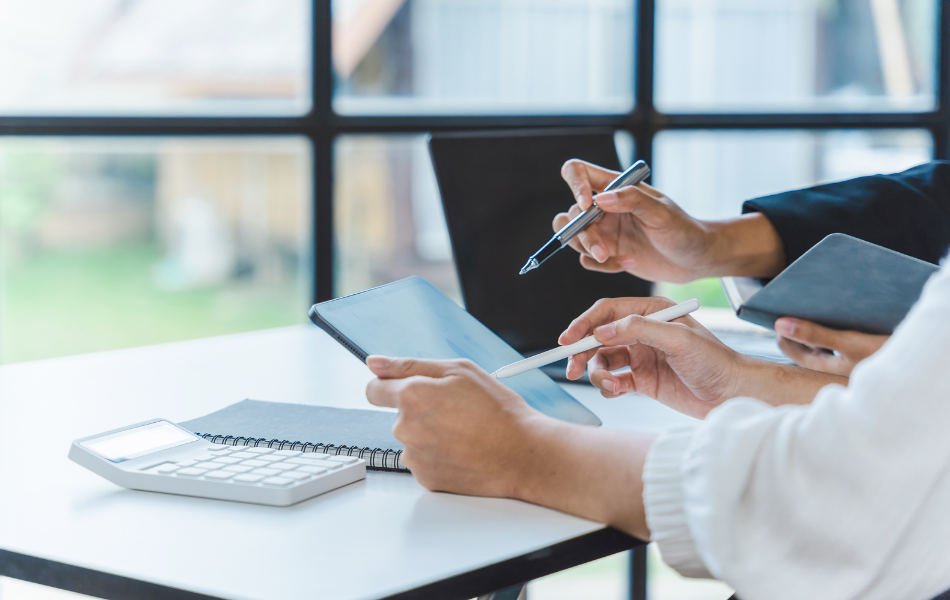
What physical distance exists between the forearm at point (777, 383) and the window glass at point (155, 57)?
1.34m

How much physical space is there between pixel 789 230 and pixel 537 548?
799mm

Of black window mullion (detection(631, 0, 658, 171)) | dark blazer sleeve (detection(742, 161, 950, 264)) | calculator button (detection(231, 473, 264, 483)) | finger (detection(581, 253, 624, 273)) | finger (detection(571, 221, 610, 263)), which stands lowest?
calculator button (detection(231, 473, 264, 483))

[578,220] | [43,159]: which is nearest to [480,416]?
[578,220]

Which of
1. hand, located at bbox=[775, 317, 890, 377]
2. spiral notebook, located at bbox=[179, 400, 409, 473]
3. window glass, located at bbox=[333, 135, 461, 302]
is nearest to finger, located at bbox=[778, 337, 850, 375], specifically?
hand, located at bbox=[775, 317, 890, 377]

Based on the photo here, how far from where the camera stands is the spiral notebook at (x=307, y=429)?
0.78 metres

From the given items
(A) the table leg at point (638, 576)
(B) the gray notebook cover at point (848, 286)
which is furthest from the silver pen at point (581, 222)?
(A) the table leg at point (638, 576)

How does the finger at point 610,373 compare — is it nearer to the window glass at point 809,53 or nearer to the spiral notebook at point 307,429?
the spiral notebook at point 307,429

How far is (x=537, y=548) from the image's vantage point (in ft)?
1.96

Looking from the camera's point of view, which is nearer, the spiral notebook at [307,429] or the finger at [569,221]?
the spiral notebook at [307,429]

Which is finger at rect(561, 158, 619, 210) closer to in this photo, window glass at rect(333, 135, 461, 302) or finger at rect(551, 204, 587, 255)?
finger at rect(551, 204, 587, 255)

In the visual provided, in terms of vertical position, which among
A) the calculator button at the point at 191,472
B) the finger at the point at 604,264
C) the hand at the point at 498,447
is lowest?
the calculator button at the point at 191,472

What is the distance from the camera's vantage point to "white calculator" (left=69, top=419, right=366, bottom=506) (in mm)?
674

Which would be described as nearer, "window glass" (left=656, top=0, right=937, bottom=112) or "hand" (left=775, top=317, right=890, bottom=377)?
"hand" (left=775, top=317, right=890, bottom=377)

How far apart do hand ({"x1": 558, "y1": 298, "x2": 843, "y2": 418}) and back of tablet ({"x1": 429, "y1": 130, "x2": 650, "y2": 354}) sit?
1.23 feet
